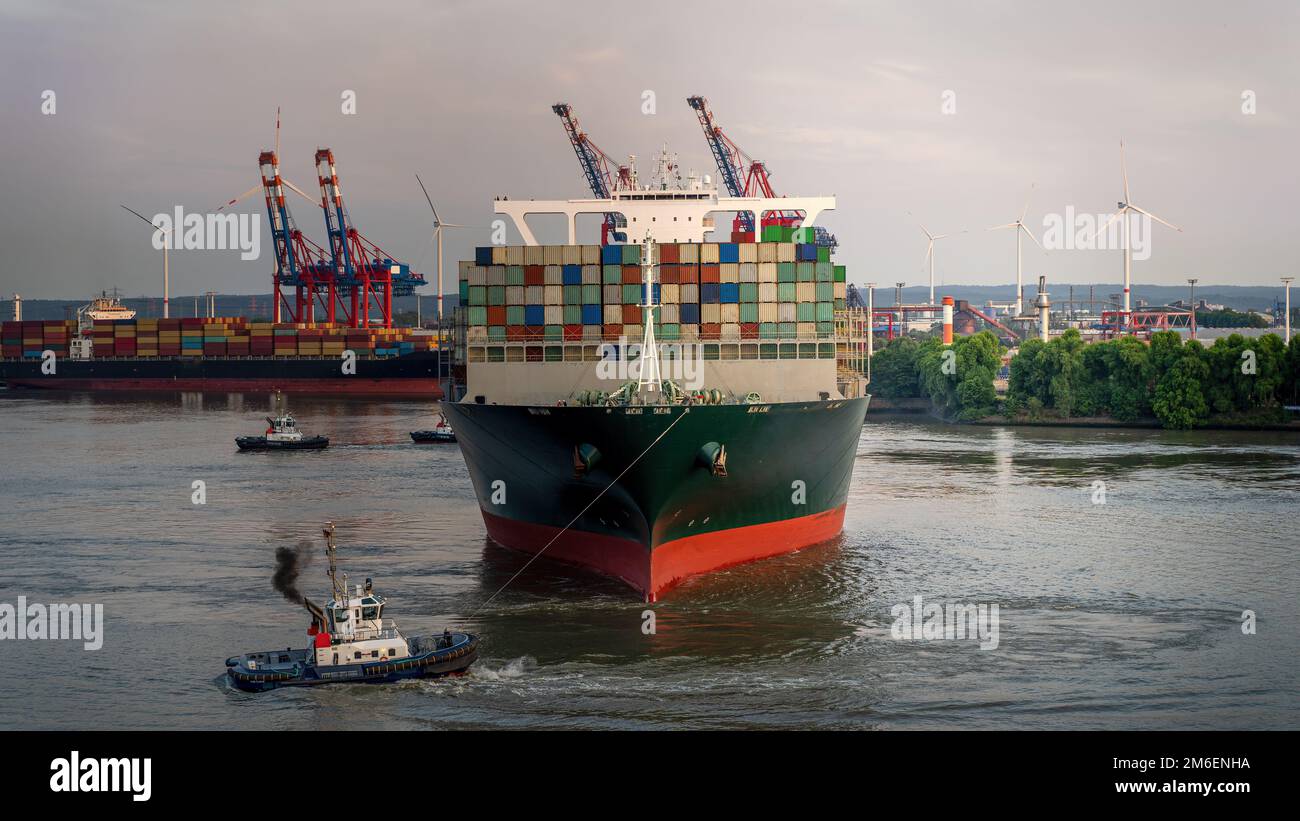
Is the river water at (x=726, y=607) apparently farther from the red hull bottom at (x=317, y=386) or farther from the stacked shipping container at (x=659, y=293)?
the red hull bottom at (x=317, y=386)

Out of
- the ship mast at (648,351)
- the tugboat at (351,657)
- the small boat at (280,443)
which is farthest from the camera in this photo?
the small boat at (280,443)

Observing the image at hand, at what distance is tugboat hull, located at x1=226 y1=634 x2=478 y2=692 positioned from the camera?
29.7m

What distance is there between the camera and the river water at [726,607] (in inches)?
1129

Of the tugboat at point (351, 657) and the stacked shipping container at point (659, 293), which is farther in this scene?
the stacked shipping container at point (659, 293)

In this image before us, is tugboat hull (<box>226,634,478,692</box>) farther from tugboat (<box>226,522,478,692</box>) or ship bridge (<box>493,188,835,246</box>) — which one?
ship bridge (<box>493,188,835,246</box>)

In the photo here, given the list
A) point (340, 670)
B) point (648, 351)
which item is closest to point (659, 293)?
point (648, 351)

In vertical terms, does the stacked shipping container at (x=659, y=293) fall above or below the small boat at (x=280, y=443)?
above

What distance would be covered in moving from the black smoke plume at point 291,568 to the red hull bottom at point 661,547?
6.61m

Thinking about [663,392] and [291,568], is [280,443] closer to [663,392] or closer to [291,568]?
[291,568]

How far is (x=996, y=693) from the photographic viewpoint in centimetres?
2936

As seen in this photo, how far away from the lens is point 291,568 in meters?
43.6

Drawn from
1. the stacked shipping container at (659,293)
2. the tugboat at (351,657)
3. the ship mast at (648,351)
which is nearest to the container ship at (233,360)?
the stacked shipping container at (659,293)
